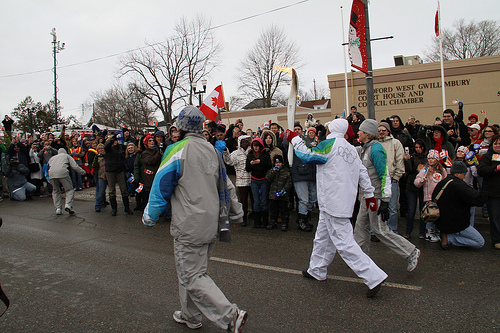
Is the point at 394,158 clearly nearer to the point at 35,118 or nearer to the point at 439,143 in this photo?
the point at 439,143

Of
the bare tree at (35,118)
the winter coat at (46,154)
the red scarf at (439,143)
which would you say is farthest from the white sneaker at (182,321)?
the bare tree at (35,118)

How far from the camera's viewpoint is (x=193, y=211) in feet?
11.0

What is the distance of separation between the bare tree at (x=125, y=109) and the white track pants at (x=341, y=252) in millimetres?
45924

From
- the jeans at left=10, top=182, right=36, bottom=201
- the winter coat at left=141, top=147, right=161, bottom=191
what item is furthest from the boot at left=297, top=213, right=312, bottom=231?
the jeans at left=10, top=182, right=36, bottom=201

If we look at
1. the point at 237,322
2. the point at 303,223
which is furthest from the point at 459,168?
the point at 237,322

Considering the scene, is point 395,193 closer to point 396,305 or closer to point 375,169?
point 375,169

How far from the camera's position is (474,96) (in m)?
17.5

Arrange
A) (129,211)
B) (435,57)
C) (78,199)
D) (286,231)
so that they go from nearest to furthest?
1. (286,231)
2. (129,211)
3. (78,199)
4. (435,57)

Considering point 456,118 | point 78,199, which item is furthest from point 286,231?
point 78,199

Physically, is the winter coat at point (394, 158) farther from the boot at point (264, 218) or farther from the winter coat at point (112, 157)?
the winter coat at point (112, 157)

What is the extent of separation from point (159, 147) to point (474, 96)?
1499 centimetres

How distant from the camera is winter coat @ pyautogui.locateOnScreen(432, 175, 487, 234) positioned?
5938 millimetres

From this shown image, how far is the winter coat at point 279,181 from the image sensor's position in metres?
7.81

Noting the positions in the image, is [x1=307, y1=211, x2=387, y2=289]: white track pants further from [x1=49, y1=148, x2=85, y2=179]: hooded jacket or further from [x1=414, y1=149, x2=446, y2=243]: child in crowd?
Answer: [x1=49, y1=148, x2=85, y2=179]: hooded jacket
